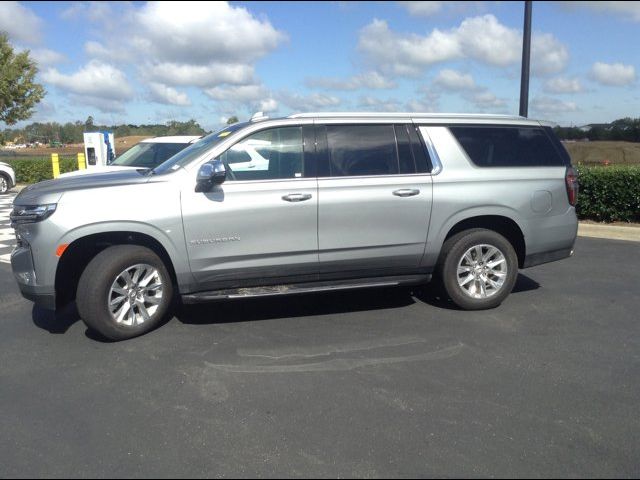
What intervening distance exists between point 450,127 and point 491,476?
3.45 metres

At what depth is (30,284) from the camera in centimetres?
456

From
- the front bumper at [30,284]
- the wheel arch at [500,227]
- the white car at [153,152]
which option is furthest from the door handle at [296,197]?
the white car at [153,152]

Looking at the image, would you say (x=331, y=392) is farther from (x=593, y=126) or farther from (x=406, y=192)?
(x=593, y=126)

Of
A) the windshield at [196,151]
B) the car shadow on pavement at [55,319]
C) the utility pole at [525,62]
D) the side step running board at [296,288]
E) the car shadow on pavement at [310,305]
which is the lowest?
the car shadow on pavement at [310,305]

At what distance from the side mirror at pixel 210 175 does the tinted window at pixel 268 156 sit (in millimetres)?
212

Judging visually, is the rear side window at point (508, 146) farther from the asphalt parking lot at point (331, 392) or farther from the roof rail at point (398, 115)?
the asphalt parking lot at point (331, 392)

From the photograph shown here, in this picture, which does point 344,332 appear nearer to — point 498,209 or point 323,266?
point 323,266

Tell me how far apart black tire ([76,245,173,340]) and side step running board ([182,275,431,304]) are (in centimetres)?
40

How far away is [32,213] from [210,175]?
1.44m

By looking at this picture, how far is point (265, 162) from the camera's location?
497 centimetres

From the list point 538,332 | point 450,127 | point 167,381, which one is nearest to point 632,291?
point 538,332

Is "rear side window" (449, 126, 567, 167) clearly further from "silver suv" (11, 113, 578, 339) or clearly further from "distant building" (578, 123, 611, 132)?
"distant building" (578, 123, 611, 132)

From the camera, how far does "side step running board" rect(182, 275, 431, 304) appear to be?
4.82 meters

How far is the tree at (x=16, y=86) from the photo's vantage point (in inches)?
868
